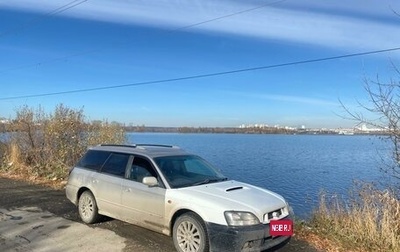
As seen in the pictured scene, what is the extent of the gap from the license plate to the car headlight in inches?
11.1

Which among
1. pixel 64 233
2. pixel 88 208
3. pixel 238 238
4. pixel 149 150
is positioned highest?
pixel 149 150

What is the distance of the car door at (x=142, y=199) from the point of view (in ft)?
20.6

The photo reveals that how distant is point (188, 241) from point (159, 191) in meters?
1.02

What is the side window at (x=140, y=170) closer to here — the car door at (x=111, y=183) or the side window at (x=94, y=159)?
the car door at (x=111, y=183)

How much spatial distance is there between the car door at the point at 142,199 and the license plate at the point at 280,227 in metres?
1.77

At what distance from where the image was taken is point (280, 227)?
18.5ft

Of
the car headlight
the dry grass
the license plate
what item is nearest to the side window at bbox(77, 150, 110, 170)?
the car headlight

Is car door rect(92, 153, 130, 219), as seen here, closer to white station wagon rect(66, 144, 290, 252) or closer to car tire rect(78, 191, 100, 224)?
white station wagon rect(66, 144, 290, 252)

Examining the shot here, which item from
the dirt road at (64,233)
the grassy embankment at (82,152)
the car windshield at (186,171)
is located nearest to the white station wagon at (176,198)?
the car windshield at (186,171)

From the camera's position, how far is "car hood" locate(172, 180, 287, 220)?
5523mm

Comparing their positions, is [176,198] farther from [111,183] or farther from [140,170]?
[111,183]

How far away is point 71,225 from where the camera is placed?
756 cm

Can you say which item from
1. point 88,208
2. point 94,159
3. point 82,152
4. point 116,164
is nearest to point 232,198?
point 116,164

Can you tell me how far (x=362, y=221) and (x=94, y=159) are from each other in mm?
5677
